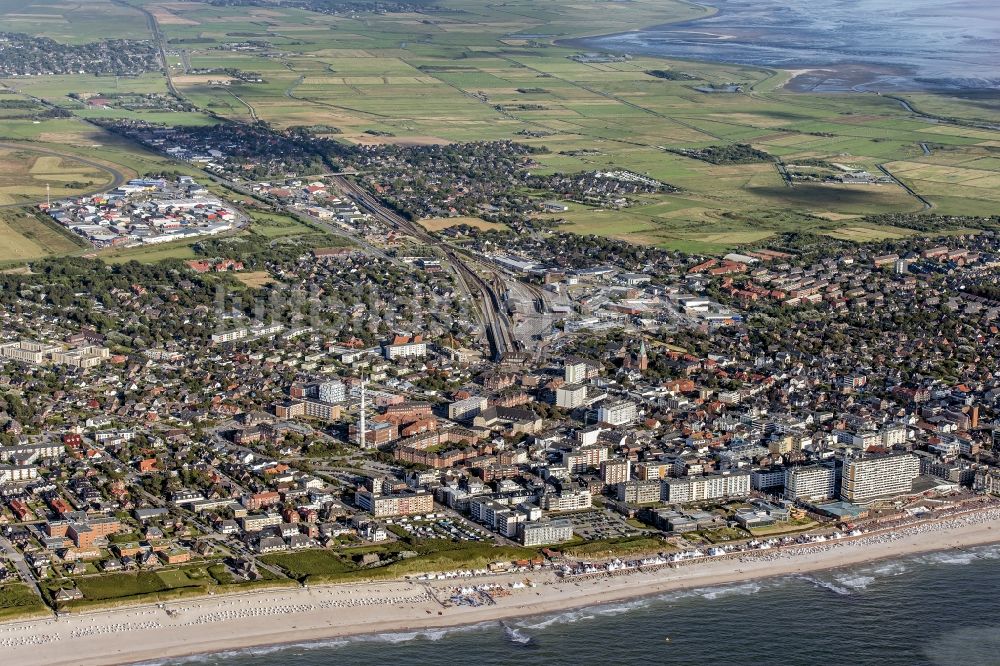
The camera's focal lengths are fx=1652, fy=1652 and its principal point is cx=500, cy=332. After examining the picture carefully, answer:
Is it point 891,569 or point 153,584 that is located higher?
point 153,584

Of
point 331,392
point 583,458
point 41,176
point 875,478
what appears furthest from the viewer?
point 41,176

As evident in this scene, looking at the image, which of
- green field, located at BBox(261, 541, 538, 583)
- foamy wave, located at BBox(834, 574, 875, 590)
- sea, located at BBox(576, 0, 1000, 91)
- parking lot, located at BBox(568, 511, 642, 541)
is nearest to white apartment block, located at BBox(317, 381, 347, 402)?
parking lot, located at BBox(568, 511, 642, 541)

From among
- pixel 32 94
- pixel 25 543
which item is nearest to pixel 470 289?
pixel 25 543

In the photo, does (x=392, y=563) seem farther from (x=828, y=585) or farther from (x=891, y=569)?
(x=891, y=569)

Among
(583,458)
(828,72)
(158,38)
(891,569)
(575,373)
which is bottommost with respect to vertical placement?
(891,569)

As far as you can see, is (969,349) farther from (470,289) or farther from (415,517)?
(415,517)

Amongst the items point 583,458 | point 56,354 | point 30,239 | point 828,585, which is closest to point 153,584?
point 583,458
